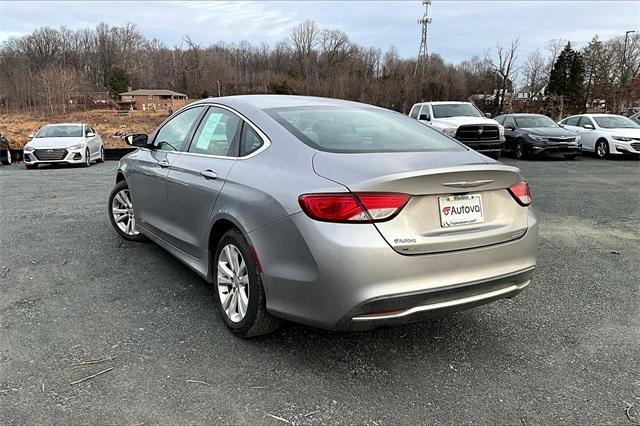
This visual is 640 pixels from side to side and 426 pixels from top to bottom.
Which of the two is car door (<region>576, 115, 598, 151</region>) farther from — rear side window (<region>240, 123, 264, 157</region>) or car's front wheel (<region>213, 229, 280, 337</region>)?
car's front wheel (<region>213, 229, 280, 337</region>)

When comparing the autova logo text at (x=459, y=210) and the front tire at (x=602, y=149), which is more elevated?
the autova logo text at (x=459, y=210)

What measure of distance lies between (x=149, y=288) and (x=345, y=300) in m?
2.17

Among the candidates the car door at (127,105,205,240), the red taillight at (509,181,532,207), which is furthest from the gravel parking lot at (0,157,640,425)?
the red taillight at (509,181,532,207)

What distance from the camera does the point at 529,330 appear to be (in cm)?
334

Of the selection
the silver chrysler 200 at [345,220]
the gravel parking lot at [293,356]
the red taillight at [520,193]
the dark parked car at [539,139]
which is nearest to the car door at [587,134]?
the dark parked car at [539,139]

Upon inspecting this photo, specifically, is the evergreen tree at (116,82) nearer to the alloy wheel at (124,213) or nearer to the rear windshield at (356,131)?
the alloy wheel at (124,213)

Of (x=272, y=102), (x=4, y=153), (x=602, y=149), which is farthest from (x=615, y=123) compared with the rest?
(x=4, y=153)

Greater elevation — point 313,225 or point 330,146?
point 330,146

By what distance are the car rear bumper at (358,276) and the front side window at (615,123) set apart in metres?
16.5

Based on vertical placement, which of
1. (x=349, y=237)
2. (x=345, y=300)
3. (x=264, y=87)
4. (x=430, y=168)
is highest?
(x=264, y=87)

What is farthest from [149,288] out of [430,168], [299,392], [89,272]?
[430,168]

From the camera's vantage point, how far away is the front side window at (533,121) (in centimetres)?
1655

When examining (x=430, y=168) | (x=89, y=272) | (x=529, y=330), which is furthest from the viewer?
(x=89, y=272)

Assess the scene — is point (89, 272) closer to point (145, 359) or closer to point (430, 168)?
point (145, 359)
